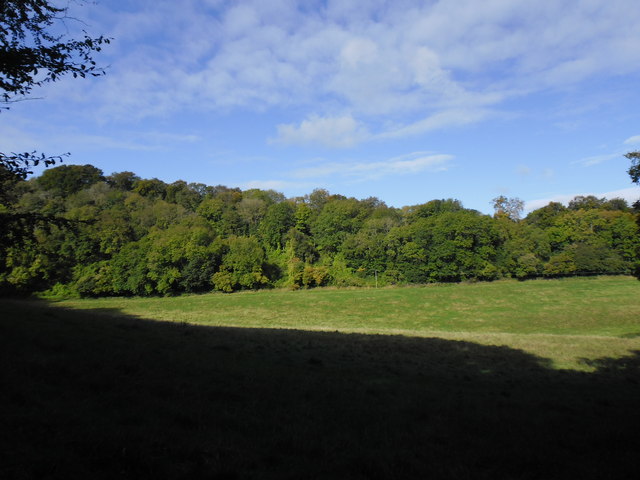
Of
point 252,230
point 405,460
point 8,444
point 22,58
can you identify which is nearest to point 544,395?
point 405,460

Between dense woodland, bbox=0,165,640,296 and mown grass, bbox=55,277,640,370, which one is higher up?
dense woodland, bbox=0,165,640,296

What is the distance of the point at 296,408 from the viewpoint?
334 inches

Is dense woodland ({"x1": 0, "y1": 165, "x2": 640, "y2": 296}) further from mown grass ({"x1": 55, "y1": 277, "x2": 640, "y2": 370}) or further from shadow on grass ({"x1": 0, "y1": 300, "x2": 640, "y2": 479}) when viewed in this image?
shadow on grass ({"x1": 0, "y1": 300, "x2": 640, "y2": 479})

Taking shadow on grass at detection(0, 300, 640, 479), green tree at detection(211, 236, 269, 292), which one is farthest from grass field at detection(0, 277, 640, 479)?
green tree at detection(211, 236, 269, 292)

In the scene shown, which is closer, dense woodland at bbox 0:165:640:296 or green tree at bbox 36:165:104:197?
dense woodland at bbox 0:165:640:296

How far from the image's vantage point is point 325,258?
9344 centimetres

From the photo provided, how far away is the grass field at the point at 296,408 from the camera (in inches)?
216

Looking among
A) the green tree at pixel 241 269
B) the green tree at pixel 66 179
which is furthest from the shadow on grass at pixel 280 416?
the green tree at pixel 66 179

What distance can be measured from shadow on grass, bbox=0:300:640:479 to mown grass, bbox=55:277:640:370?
49.4 feet

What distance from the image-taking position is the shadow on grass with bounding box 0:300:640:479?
541 cm

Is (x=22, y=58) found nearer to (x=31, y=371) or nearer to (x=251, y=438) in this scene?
(x=31, y=371)

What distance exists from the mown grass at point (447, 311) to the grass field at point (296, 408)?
1222 centimetres

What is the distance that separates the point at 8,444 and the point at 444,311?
5007cm

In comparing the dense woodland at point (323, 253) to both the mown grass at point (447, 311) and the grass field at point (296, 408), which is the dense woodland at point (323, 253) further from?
the grass field at point (296, 408)
